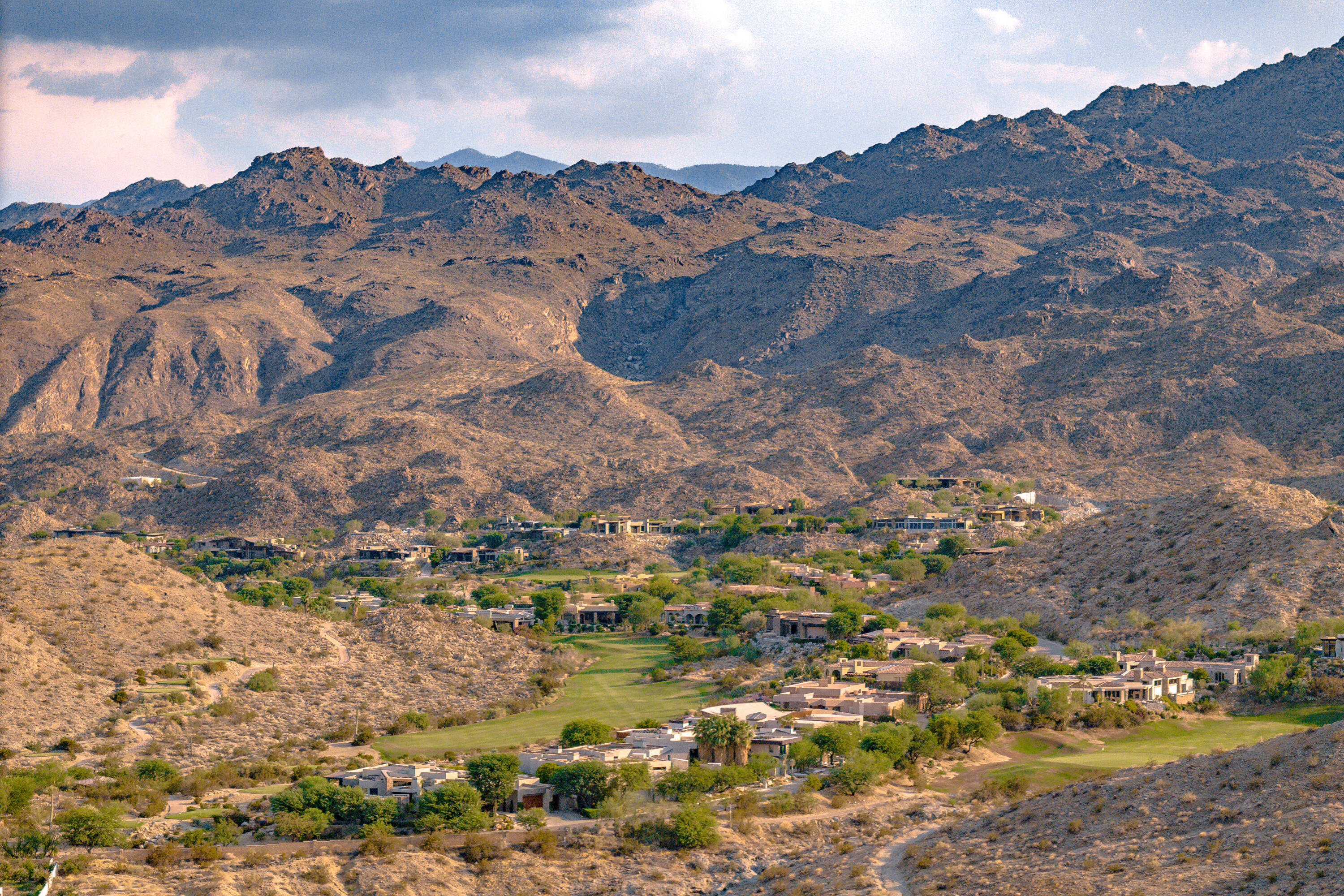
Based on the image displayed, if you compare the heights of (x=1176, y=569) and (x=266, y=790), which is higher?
(x=1176, y=569)

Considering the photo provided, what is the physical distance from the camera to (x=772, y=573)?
11938 cm

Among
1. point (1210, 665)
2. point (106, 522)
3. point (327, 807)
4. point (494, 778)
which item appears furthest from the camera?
point (106, 522)

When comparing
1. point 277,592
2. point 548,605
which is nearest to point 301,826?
point 548,605

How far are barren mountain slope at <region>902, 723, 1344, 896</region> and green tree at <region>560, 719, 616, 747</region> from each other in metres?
17.4

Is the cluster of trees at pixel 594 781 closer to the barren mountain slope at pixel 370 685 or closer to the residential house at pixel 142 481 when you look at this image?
the barren mountain slope at pixel 370 685

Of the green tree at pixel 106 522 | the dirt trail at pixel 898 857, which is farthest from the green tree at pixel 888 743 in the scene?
the green tree at pixel 106 522

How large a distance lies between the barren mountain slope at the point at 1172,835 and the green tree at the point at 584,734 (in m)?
17.4

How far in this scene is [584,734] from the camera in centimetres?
6222

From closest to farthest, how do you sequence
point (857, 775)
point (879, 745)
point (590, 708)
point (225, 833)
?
point (225, 833), point (857, 775), point (879, 745), point (590, 708)

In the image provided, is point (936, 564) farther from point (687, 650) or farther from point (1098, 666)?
point (1098, 666)

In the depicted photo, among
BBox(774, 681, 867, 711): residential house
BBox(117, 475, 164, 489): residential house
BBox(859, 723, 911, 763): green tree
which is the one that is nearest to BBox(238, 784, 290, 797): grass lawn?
BBox(859, 723, 911, 763): green tree

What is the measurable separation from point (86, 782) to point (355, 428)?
456 feet

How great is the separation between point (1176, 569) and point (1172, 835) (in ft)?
167

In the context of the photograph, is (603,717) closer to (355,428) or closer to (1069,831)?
(1069,831)
